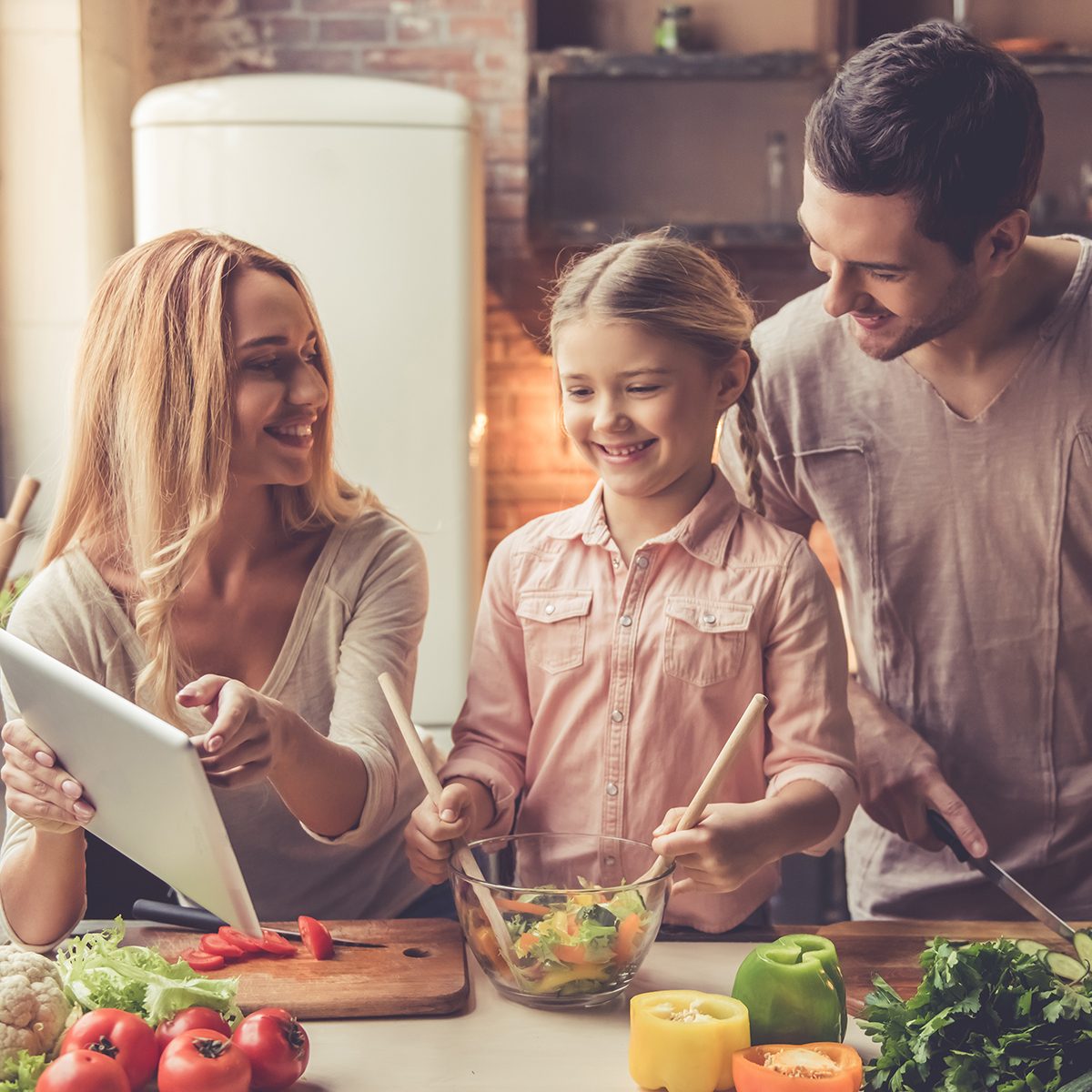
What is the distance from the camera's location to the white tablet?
0.94 m

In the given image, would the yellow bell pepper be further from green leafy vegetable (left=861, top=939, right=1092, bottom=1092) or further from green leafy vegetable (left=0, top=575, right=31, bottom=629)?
green leafy vegetable (left=0, top=575, right=31, bottom=629)

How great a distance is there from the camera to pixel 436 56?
3344 mm

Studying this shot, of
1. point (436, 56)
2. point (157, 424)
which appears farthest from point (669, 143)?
point (157, 424)

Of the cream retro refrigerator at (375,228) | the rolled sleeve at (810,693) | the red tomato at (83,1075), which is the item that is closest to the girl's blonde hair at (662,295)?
the rolled sleeve at (810,693)

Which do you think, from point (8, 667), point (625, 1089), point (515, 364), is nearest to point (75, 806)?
point (8, 667)

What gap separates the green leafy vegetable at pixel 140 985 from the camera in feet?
3.42

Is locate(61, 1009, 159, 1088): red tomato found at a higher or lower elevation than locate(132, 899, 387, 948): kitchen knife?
higher

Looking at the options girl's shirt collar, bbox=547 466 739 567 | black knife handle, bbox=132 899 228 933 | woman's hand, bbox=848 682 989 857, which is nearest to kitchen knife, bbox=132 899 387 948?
black knife handle, bbox=132 899 228 933

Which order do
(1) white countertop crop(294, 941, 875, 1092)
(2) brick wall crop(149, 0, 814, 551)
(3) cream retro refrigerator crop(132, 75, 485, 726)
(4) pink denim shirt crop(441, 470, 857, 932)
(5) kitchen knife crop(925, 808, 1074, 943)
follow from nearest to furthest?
1. (1) white countertop crop(294, 941, 875, 1092)
2. (5) kitchen knife crop(925, 808, 1074, 943)
3. (4) pink denim shirt crop(441, 470, 857, 932)
4. (3) cream retro refrigerator crop(132, 75, 485, 726)
5. (2) brick wall crop(149, 0, 814, 551)

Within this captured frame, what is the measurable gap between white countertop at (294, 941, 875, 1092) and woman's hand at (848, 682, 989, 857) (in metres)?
0.32

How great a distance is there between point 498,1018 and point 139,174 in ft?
7.47

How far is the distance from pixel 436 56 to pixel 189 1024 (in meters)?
2.85

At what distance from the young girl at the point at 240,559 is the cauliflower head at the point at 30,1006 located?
0.89 ft

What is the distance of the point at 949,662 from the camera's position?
1.56 m
